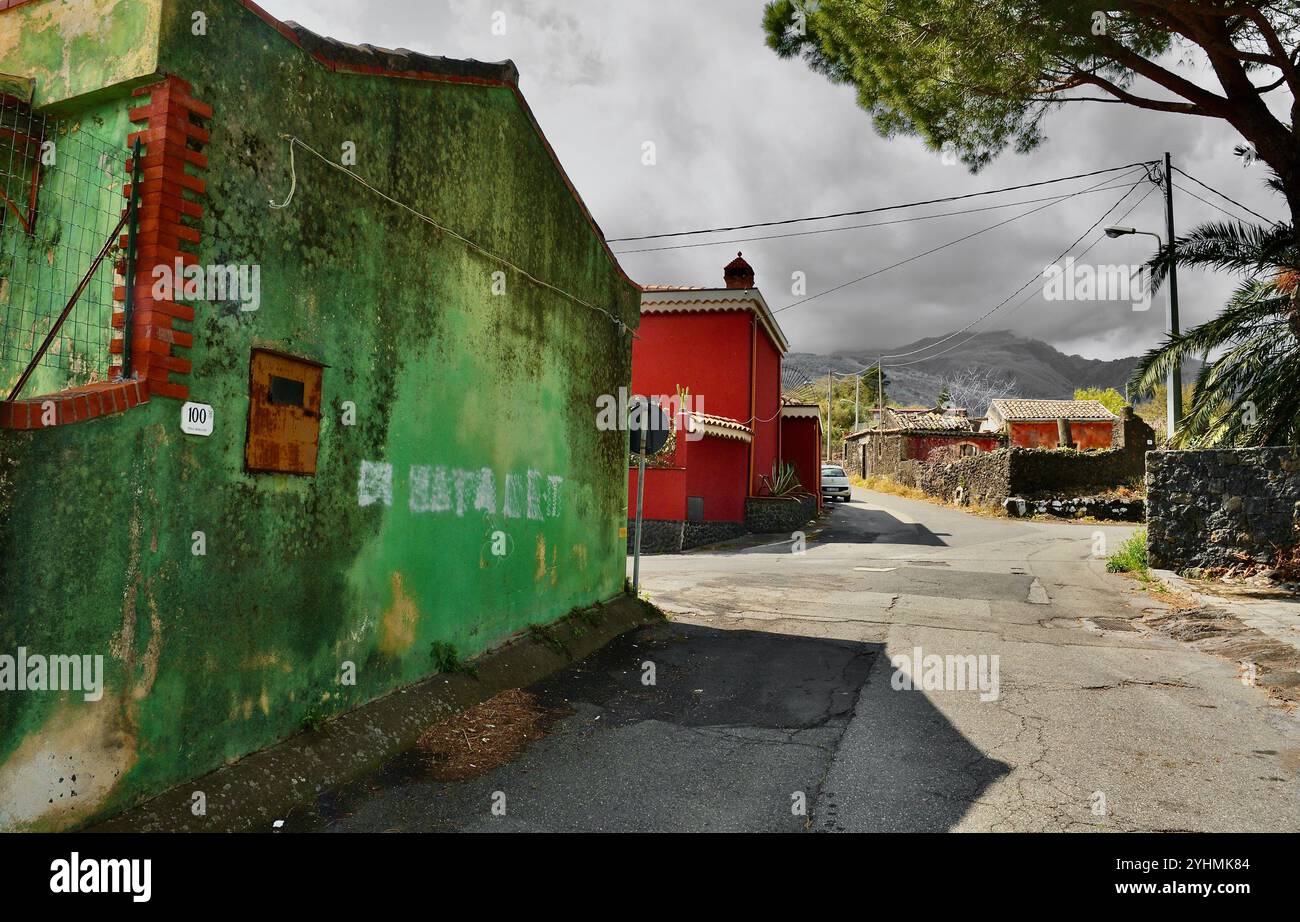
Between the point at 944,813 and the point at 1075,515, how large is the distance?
80.4 ft

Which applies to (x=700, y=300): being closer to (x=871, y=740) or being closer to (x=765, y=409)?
(x=765, y=409)

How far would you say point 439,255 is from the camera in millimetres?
5707

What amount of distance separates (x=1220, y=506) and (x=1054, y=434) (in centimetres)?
4261

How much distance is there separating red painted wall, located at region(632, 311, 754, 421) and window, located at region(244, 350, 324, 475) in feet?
59.5

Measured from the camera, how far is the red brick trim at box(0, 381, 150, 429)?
296 centimetres

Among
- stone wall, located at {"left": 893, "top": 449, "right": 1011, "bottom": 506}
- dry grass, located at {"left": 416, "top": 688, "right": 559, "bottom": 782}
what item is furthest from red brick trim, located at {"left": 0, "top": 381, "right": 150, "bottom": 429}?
stone wall, located at {"left": 893, "top": 449, "right": 1011, "bottom": 506}

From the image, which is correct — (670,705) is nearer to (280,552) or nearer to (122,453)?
(280,552)

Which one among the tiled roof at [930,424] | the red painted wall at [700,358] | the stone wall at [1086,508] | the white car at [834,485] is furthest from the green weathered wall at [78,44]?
the tiled roof at [930,424]

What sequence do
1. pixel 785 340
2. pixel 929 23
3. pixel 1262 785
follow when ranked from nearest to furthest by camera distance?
pixel 1262 785, pixel 929 23, pixel 785 340

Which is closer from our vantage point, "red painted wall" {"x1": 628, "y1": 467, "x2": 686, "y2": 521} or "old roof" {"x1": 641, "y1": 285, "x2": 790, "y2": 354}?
"red painted wall" {"x1": 628, "y1": 467, "x2": 686, "y2": 521}

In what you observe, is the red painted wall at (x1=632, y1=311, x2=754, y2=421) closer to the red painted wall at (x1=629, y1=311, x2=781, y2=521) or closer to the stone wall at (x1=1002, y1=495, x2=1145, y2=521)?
the red painted wall at (x1=629, y1=311, x2=781, y2=521)

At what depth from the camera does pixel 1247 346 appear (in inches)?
448

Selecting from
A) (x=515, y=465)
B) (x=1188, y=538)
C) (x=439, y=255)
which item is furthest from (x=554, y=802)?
(x=1188, y=538)

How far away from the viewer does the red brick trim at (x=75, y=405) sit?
2.96 m
